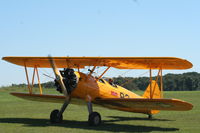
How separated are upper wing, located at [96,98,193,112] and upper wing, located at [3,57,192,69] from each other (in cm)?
127

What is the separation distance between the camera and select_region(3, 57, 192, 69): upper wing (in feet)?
39.2

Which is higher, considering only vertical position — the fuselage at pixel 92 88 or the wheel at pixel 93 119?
the fuselage at pixel 92 88

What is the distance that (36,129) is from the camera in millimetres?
10781

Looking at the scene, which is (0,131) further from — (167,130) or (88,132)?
(167,130)

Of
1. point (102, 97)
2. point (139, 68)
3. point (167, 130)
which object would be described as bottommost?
point (167, 130)

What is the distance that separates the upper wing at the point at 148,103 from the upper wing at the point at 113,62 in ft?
4.16

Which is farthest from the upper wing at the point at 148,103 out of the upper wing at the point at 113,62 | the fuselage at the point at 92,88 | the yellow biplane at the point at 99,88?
the upper wing at the point at 113,62

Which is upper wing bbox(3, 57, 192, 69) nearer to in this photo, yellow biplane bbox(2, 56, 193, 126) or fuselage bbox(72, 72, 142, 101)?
yellow biplane bbox(2, 56, 193, 126)

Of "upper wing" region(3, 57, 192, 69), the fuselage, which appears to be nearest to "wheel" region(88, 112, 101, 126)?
the fuselage

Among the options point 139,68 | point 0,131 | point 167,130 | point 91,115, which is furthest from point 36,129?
point 139,68

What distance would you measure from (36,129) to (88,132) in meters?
1.72

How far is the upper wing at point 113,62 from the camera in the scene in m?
12.0

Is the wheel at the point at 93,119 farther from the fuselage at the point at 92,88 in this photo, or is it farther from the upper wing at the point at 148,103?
the upper wing at the point at 148,103

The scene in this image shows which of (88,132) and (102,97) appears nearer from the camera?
(88,132)
